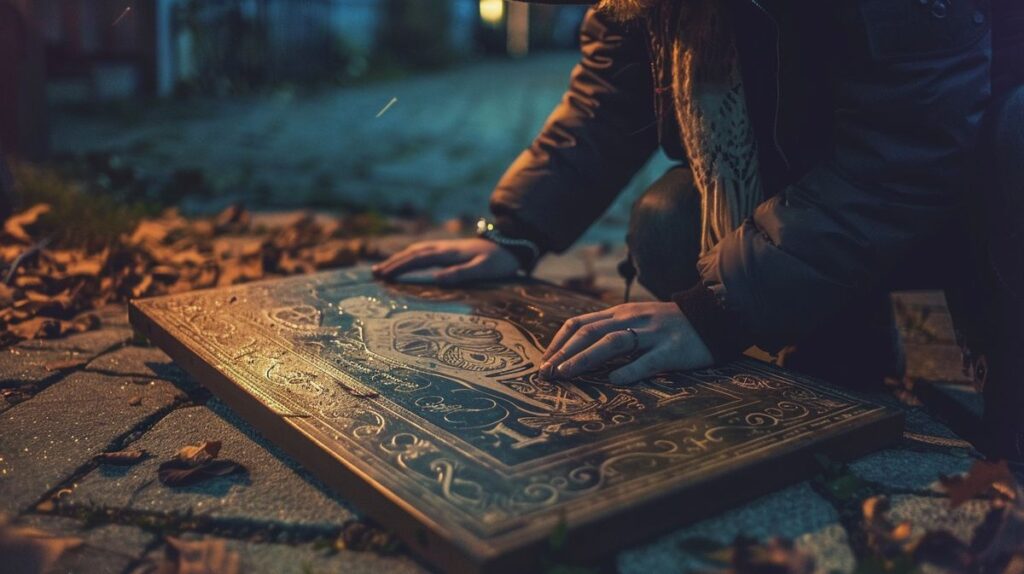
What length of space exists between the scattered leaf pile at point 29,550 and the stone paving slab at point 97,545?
1cm

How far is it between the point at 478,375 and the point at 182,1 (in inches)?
313

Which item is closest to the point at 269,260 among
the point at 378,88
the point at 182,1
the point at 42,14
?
the point at 42,14

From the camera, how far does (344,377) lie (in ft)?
6.24

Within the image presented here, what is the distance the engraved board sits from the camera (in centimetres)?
142

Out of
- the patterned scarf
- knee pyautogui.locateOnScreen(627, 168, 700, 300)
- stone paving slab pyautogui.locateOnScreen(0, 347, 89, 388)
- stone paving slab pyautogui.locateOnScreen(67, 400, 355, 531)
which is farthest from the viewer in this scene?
knee pyautogui.locateOnScreen(627, 168, 700, 300)

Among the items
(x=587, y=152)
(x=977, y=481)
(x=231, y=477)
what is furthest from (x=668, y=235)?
(x=231, y=477)

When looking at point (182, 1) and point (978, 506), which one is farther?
point (182, 1)

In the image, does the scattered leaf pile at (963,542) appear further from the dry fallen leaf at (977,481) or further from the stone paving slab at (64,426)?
the stone paving slab at (64,426)

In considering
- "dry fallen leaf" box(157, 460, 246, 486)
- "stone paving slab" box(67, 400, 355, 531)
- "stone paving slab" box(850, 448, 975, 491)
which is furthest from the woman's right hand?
"stone paving slab" box(850, 448, 975, 491)

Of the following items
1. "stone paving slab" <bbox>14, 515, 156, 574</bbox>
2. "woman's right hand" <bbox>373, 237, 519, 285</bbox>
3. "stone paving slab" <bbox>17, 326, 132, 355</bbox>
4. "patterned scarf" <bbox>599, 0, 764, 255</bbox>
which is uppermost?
"patterned scarf" <bbox>599, 0, 764, 255</bbox>

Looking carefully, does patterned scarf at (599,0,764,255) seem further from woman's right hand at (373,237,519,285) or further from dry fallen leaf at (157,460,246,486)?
dry fallen leaf at (157,460,246,486)

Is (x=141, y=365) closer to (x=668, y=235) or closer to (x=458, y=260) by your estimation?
(x=458, y=260)

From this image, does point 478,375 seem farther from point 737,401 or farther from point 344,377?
point 737,401

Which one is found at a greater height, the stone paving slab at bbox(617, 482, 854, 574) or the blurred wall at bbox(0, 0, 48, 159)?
the blurred wall at bbox(0, 0, 48, 159)
